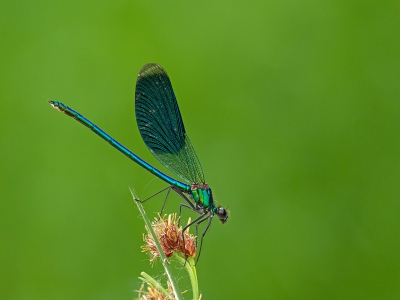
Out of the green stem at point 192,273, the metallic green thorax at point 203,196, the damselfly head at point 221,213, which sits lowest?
the damselfly head at point 221,213

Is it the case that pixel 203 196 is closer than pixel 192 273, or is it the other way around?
pixel 192 273

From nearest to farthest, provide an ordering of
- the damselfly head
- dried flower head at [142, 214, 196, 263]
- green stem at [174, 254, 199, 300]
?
1. green stem at [174, 254, 199, 300]
2. dried flower head at [142, 214, 196, 263]
3. the damselfly head

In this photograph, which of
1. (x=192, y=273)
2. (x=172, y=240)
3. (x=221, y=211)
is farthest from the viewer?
(x=221, y=211)

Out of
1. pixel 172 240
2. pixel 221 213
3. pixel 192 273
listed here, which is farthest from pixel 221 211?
pixel 192 273

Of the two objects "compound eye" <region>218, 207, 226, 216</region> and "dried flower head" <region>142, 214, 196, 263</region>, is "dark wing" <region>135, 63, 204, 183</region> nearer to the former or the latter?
"compound eye" <region>218, 207, 226, 216</region>

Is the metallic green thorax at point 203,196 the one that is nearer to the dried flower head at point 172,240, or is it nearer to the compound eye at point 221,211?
the compound eye at point 221,211

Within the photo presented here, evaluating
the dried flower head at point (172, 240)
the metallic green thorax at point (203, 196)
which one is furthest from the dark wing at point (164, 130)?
the dried flower head at point (172, 240)

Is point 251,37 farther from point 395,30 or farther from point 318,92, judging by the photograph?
point 395,30

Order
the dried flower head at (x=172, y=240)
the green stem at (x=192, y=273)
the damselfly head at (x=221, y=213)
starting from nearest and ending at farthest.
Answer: the green stem at (x=192, y=273) < the dried flower head at (x=172, y=240) < the damselfly head at (x=221, y=213)

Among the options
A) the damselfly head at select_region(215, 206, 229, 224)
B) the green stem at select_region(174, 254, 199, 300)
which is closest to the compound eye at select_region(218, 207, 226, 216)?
the damselfly head at select_region(215, 206, 229, 224)

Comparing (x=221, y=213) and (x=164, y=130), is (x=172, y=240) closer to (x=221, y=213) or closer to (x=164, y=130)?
(x=221, y=213)
